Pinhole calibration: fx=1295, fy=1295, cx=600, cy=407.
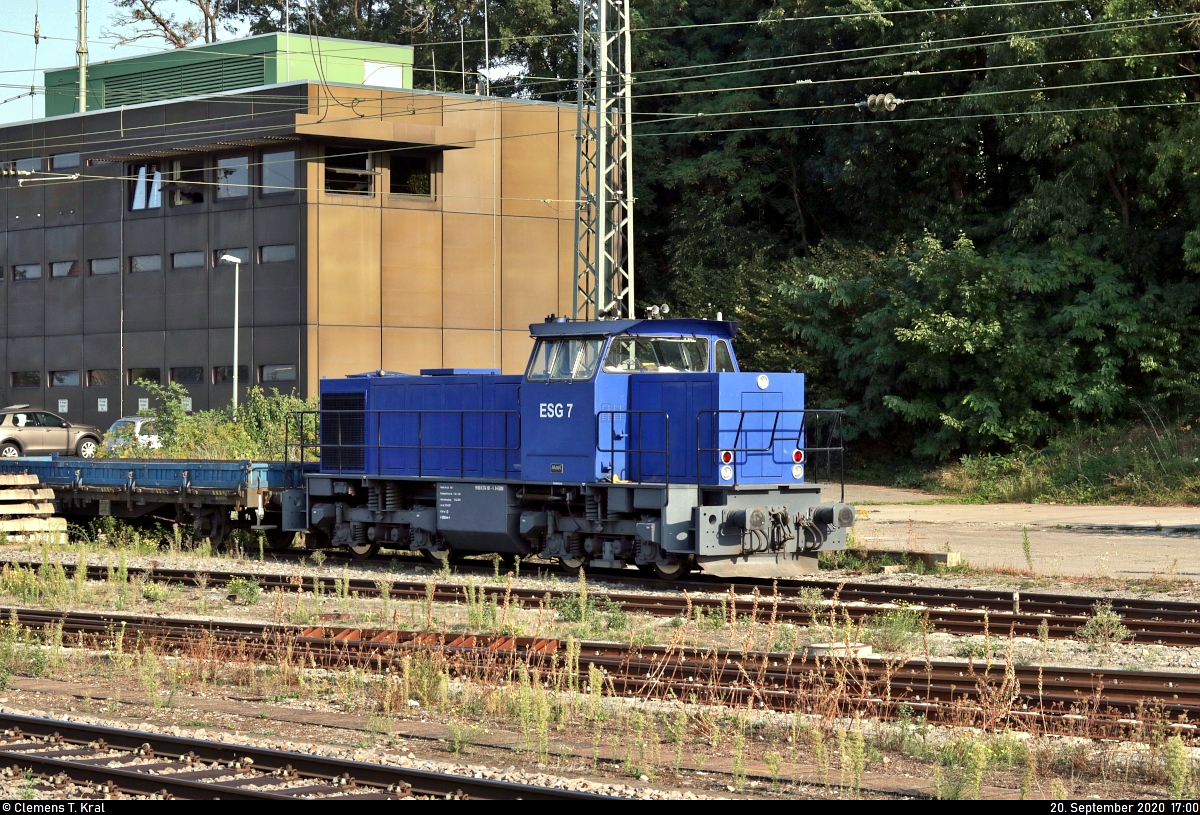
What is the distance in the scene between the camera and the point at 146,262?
1683 inches

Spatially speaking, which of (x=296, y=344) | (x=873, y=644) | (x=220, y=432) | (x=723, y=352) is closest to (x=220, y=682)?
(x=873, y=644)

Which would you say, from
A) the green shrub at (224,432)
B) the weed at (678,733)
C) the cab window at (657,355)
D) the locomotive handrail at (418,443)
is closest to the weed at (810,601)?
the cab window at (657,355)

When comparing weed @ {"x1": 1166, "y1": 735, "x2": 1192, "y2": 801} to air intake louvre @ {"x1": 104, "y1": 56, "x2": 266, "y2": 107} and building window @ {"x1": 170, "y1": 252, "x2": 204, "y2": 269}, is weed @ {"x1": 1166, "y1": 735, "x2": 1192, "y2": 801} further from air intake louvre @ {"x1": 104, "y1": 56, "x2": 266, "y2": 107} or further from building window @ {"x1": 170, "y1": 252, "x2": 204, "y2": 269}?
air intake louvre @ {"x1": 104, "y1": 56, "x2": 266, "y2": 107}

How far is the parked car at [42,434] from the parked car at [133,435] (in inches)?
78.7

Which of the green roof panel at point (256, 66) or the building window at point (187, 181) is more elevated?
the green roof panel at point (256, 66)

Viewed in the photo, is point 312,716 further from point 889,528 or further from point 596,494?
point 889,528

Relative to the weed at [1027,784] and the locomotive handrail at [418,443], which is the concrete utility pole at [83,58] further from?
the weed at [1027,784]

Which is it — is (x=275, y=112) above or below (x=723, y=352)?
above

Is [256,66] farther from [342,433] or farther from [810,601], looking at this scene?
[810,601]

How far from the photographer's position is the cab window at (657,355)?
55.7 feet

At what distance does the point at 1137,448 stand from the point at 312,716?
25113mm

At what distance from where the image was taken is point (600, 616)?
Answer: 45.0 feet

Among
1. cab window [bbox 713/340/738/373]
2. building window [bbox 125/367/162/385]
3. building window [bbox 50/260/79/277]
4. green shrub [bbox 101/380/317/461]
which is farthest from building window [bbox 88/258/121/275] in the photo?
cab window [bbox 713/340/738/373]

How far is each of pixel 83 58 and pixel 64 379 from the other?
469 inches
